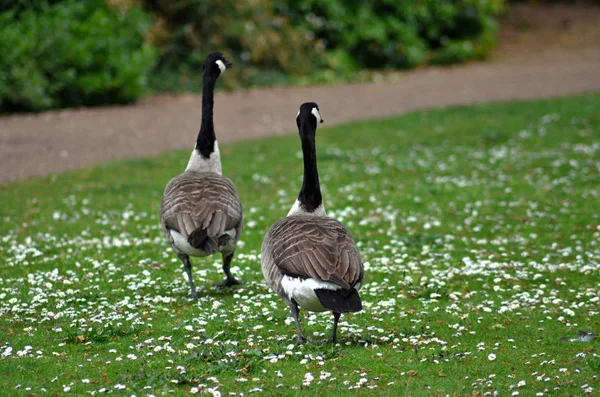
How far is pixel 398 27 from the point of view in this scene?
2916cm

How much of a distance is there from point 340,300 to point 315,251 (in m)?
0.58

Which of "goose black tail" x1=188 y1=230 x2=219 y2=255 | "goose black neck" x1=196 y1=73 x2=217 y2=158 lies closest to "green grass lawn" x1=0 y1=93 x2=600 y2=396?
"goose black tail" x1=188 y1=230 x2=219 y2=255

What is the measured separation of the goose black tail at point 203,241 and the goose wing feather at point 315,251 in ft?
2.60

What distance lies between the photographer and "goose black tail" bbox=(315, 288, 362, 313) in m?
6.45

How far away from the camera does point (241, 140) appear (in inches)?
772

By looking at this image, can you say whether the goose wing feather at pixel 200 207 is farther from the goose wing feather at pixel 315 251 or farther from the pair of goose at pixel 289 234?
the goose wing feather at pixel 315 251

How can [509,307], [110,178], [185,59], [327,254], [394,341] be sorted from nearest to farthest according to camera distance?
[327,254] → [394,341] → [509,307] → [110,178] → [185,59]

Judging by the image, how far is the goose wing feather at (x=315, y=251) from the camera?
674 centimetres

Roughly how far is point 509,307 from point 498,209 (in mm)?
4803

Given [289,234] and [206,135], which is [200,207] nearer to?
[289,234]

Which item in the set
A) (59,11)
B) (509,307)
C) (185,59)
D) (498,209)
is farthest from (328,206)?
(185,59)

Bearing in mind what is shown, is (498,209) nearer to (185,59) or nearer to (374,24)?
(185,59)

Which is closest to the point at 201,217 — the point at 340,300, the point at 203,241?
the point at 203,241

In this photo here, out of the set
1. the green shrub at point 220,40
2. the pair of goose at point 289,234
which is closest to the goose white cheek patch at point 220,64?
the pair of goose at point 289,234
